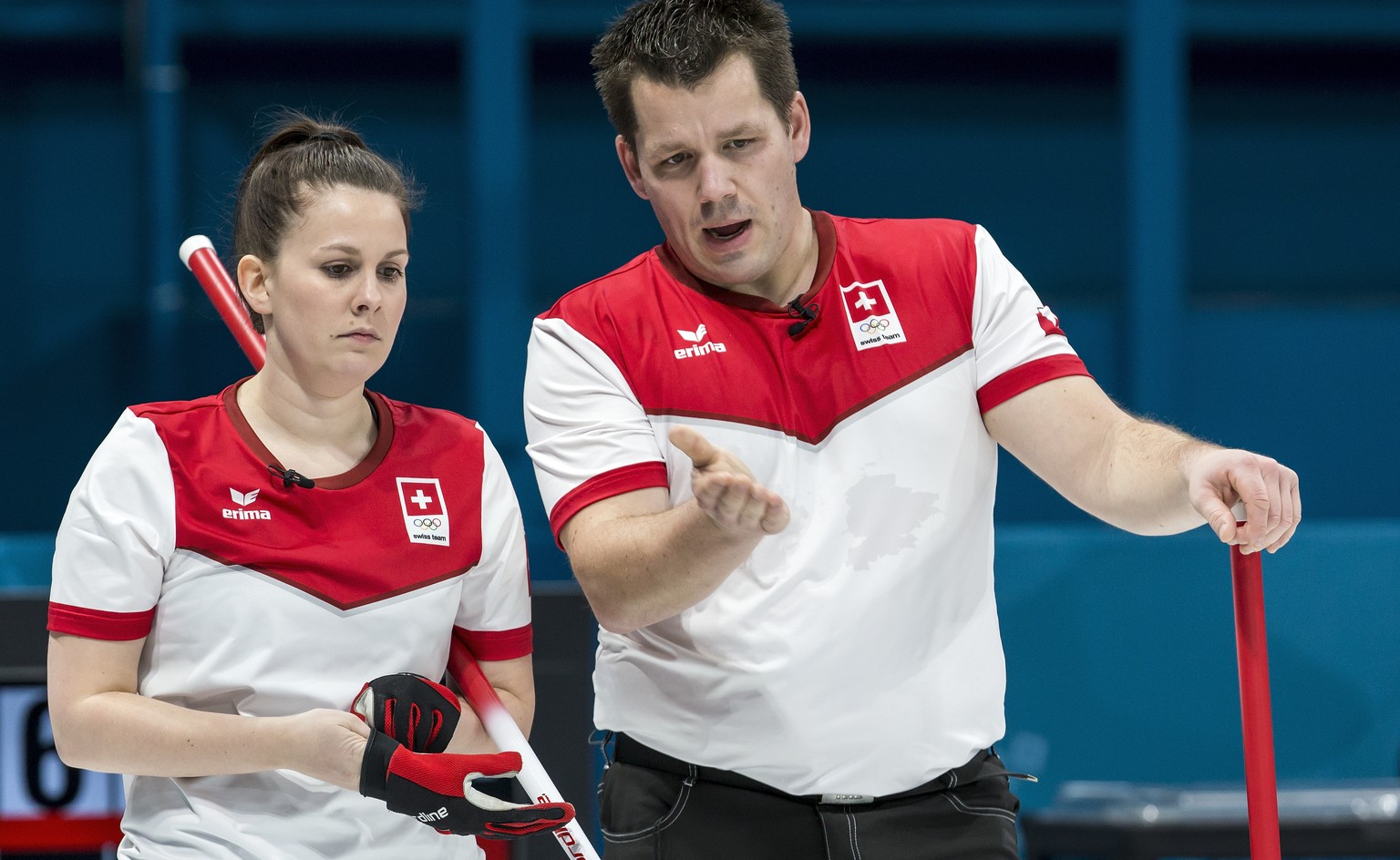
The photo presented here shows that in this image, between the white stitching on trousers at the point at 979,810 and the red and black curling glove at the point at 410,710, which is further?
the white stitching on trousers at the point at 979,810

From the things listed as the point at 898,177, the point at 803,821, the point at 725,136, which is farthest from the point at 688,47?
the point at 898,177

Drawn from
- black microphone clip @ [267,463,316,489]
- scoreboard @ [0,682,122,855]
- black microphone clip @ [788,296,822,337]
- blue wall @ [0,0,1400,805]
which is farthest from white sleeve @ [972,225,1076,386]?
blue wall @ [0,0,1400,805]

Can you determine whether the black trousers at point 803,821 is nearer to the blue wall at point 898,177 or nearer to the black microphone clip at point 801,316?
the black microphone clip at point 801,316

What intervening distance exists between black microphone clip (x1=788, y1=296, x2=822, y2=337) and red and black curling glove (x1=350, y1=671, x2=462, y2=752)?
0.75 meters

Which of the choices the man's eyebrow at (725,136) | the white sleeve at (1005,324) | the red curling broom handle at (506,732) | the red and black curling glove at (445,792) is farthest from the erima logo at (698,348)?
the red and black curling glove at (445,792)

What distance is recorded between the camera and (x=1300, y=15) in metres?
6.75

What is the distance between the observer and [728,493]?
1.82 meters

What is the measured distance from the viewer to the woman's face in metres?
2.13

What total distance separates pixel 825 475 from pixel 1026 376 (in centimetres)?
Result: 35

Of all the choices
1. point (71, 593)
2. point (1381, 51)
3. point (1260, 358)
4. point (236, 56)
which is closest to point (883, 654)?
point (71, 593)

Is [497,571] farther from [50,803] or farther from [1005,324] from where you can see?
[50,803]

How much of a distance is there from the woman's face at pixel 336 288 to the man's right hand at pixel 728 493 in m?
0.53

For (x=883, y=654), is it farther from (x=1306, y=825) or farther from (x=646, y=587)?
(x=1306, y=825)

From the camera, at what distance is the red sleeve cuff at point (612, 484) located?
2.21 m
